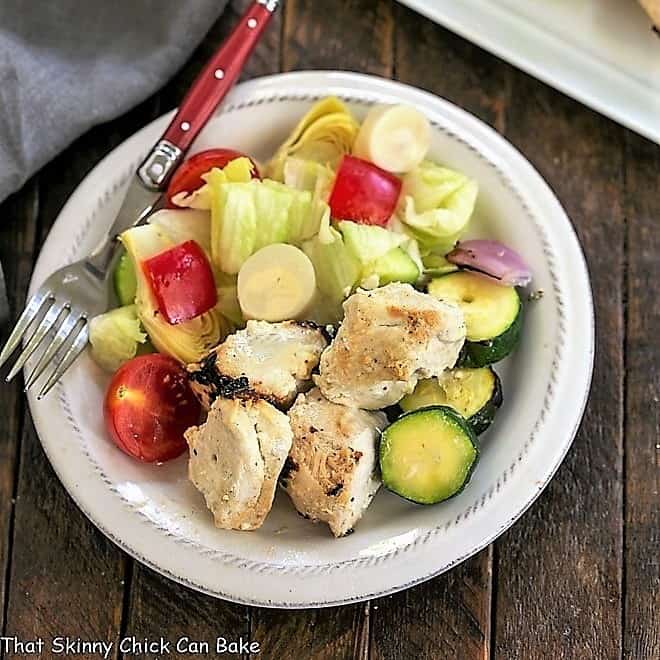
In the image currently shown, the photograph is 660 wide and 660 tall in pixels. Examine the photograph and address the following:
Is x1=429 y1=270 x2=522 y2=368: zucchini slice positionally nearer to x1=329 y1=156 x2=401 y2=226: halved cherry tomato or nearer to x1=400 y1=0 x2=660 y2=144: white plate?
x1=329 y1=156 x2=401 y2=226: halved cherry tomato

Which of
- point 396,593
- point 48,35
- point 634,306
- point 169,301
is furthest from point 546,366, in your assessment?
point 48,35

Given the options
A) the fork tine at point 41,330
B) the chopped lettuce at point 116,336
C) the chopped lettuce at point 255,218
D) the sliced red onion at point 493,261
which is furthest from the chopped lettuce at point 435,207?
the fork tine at point 41,330

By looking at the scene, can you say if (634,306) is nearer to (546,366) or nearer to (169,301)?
(546,366)

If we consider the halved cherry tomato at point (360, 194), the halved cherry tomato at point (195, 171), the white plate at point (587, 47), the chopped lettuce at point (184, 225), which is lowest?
the chopped lettuce at point (184, 225)

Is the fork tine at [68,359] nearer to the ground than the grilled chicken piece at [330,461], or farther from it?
nearer to the ground

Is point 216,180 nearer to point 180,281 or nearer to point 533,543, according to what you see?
point 180,281

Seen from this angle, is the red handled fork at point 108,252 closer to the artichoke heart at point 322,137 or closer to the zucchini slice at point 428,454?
the artichoke heart at point 322,137
